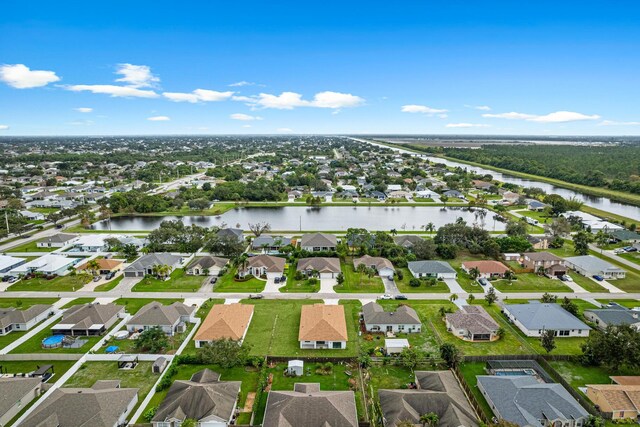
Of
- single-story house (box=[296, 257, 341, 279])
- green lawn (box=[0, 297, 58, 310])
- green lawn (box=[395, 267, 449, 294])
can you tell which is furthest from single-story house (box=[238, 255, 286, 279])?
green lawn (box=[0, 297, 58, 310])

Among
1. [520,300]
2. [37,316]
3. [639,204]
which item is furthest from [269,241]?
[639,204]

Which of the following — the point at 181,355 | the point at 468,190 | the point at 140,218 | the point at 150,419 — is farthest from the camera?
the point at 468,190

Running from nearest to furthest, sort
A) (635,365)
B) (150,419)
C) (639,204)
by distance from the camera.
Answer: (150,419) → (635,365) → (639,204)

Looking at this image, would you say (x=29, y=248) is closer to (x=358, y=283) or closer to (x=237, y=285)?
(x=237, y=285)

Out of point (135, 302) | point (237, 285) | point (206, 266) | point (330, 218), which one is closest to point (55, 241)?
point (206, 266)

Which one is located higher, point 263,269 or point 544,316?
point 263,269

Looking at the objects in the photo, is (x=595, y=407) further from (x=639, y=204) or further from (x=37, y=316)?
(x=639, y=204)

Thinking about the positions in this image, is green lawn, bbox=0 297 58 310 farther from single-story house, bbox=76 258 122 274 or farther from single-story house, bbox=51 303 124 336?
single-story house, bbox=76 258 122 274
